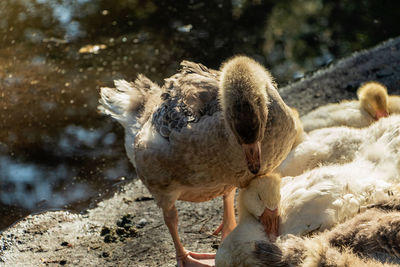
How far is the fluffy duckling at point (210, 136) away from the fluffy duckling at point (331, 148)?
455 mm

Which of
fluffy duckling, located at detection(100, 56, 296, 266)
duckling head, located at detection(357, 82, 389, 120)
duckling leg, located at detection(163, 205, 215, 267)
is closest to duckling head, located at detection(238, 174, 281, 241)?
fluffy duckling, located at detection(100, 56, 296, 266)

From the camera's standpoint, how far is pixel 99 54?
950 cm

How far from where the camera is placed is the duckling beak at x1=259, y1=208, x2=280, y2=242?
407 cm

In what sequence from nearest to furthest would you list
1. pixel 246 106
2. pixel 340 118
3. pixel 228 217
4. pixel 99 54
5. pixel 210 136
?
pixel 246 106
pixel 210 136
pixel 228 217
pixel 340 118
pixel 99 54

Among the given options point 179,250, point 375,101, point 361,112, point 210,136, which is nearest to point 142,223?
point 179,250

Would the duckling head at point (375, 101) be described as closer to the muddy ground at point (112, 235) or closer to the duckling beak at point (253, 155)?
the muddy ground at point (112, 235)

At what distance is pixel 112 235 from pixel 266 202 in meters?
2.15

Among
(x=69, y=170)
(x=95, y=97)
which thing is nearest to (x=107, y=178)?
(x=69, y=170)

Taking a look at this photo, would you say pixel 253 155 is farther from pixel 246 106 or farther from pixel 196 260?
pixel 196 260

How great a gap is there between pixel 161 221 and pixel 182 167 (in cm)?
145

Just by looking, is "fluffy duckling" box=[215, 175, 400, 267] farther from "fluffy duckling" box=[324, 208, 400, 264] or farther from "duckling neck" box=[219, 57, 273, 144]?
"duckling neck" box=[219, 57, 273, 144]

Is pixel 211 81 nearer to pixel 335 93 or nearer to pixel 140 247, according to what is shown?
pixel 140 247

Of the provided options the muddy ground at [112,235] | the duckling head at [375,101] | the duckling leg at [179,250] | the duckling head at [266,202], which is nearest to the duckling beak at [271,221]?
the duckling head at [266,202]

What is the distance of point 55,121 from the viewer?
788 centimetres
